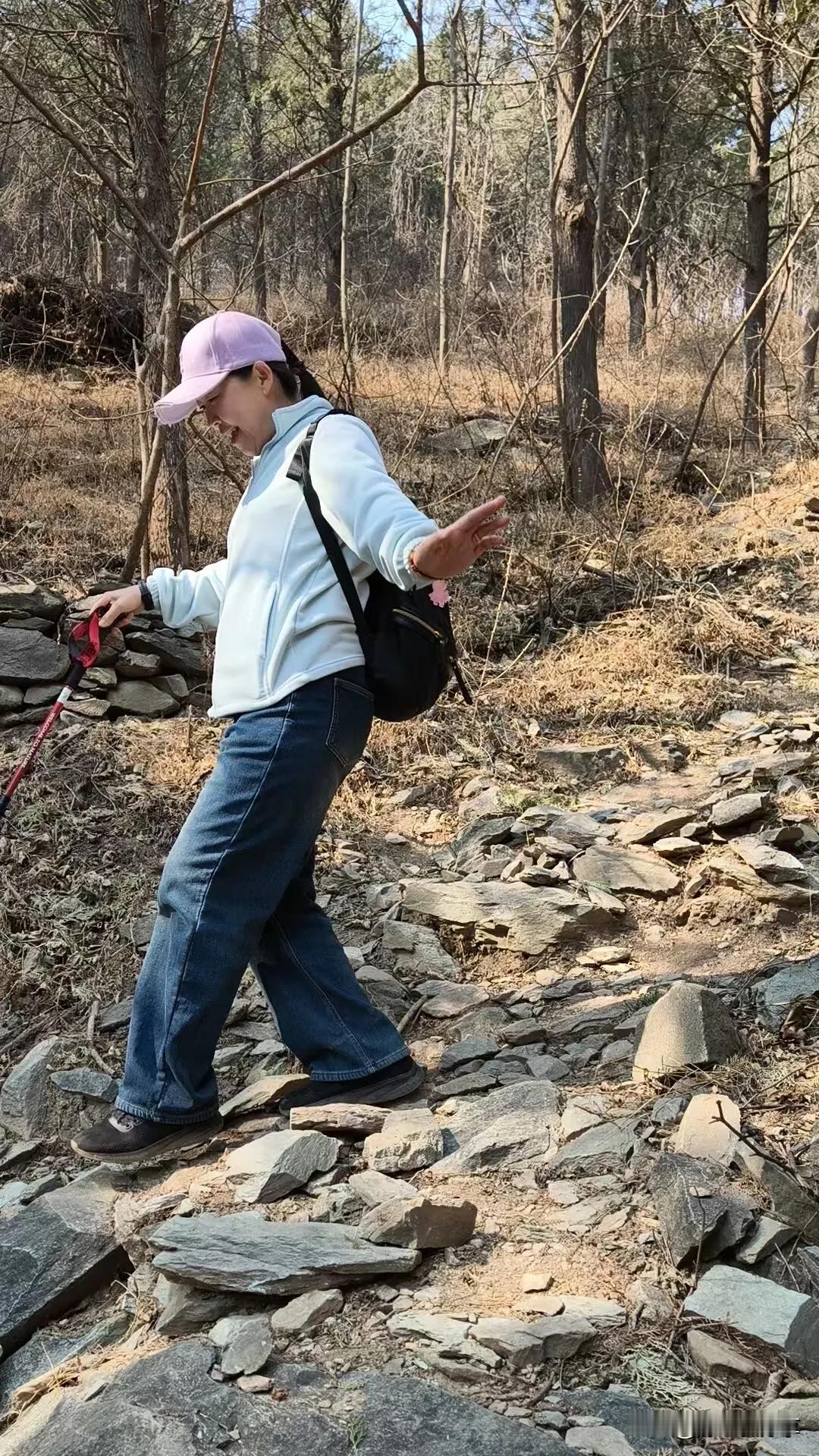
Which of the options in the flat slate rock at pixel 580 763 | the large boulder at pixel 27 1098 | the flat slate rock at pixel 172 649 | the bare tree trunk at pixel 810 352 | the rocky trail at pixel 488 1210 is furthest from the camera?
the bare tree trunk at pixel 810 352

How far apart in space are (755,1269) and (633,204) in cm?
2182

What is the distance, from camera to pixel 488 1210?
2543mm

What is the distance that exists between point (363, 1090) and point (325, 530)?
1422 millimetres

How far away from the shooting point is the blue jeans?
2686 millimetres

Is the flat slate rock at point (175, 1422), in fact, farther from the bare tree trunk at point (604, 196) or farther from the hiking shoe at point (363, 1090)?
the bare tree trunk at point (604, 196)

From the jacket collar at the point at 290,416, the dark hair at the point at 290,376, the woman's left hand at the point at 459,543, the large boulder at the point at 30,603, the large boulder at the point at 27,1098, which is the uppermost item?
the dark hair at the point at 290,376

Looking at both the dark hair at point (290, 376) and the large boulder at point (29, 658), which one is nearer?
the dark hair at point (290, 376)

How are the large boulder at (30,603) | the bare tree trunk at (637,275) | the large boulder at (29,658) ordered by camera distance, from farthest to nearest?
the bare tree trunk at (637,275) → the large boulder at (30,603) → the large boulder at (29,658)

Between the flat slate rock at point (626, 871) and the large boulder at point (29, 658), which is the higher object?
the large boulder at point (29, 658)

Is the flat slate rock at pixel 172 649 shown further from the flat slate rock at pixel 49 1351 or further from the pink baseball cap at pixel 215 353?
Answer: the flat slate rock at pixel 49 1351

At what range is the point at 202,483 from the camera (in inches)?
377

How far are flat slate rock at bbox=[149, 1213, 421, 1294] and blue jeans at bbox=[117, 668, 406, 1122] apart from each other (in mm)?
416

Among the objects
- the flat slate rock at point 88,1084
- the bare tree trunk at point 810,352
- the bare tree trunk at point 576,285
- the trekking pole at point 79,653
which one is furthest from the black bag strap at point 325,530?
the bare tree trunk at point 810,352

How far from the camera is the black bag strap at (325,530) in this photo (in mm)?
2637
